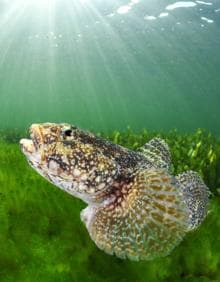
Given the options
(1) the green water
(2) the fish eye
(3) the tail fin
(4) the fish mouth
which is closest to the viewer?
(4) the fish mouth

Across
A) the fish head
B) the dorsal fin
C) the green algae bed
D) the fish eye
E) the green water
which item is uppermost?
the fish eye

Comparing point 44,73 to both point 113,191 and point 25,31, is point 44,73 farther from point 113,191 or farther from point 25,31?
point 113,191

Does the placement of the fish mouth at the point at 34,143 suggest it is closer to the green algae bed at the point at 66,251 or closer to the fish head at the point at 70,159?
the fish head at the point at 70,159

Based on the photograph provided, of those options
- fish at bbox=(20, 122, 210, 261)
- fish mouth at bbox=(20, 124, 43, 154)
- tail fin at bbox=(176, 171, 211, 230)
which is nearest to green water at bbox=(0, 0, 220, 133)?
tail fin at bbox=(176, 171, 211, 230)

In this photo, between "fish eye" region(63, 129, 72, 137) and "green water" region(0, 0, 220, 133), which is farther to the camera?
"green water" region(0, 0, 220, 133)

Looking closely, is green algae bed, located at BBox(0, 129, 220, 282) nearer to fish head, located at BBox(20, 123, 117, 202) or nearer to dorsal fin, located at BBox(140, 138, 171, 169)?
fish head, located at BBox(20, 123, 117, 202)

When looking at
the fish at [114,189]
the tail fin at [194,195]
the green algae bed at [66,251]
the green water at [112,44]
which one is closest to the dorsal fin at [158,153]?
the tail fin at [194,195]

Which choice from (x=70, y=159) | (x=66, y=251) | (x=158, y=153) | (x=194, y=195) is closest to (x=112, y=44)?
(x=158, y=153)
